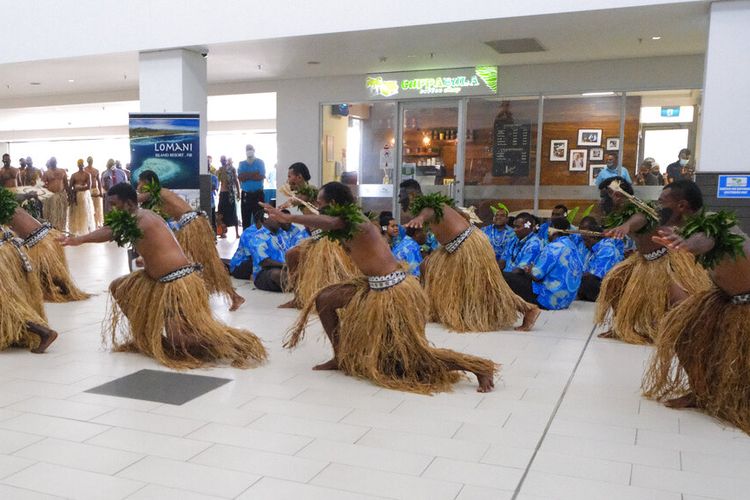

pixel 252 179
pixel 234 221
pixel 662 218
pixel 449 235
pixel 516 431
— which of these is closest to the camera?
pixel 516 431

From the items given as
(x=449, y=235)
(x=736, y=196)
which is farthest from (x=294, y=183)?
(x=736, y=196)

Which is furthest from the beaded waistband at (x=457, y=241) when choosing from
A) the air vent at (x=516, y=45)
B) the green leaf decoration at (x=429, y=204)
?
the air vent at (x=516, y=45)

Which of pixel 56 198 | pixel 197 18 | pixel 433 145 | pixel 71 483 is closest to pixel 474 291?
pixel 71 483

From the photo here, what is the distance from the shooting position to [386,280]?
→ 3.55m

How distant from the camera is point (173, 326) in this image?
3.83 metres

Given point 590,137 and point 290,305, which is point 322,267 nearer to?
point 290,305

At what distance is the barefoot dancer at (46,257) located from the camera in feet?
17.6

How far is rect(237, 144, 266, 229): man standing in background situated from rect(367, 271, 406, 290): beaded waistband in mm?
6540

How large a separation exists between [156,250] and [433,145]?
618cm

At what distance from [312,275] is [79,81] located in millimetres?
7151

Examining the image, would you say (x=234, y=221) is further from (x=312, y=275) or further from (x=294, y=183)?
(x=312, y=275)

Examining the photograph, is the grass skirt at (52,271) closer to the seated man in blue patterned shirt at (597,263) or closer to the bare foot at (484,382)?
the bare foot at (484,382)

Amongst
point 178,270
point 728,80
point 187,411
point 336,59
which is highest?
point 336,59

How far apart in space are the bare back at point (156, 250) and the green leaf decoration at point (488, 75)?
5.99 m
